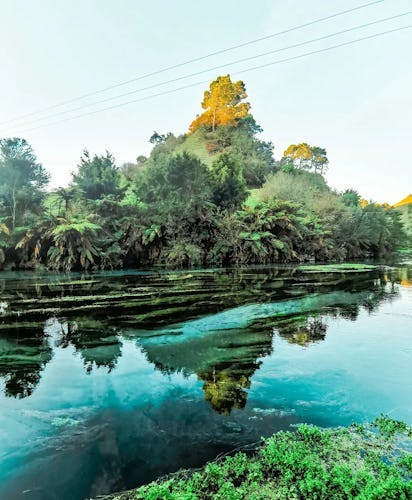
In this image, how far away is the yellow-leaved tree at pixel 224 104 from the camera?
4712cm

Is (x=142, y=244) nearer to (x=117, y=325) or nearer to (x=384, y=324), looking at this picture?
(x=117, y=325)

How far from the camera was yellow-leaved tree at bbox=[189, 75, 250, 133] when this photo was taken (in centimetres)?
4712

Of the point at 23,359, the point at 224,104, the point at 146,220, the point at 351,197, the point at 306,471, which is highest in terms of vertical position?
the point at 224,104

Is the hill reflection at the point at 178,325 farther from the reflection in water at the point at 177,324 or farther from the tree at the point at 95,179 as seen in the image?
A: the tree at the point at 95,179

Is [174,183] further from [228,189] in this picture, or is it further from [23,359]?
[23,359]

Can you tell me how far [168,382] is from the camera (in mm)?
2949

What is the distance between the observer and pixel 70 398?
2.61 metres

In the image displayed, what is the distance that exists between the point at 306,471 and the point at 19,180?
18.0 m

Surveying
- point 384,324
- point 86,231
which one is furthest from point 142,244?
point 384,324

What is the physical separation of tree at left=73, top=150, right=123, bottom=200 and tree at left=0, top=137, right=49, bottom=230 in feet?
6.11

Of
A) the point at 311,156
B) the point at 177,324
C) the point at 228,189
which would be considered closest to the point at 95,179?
the point at 228,189

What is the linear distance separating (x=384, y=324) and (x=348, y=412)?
124 inches

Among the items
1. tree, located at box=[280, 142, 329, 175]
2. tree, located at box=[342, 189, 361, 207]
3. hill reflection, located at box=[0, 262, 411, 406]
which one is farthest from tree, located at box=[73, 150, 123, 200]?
tree, located at box=[280, 142, 329, 175]

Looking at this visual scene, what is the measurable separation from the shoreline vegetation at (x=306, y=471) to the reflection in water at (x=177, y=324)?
63 cm
